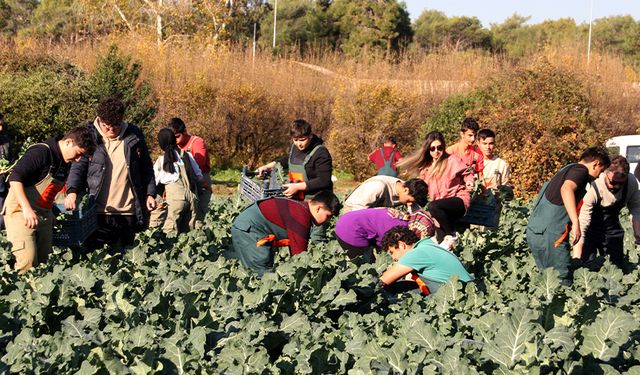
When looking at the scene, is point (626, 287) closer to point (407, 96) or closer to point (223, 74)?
point (407, 96)

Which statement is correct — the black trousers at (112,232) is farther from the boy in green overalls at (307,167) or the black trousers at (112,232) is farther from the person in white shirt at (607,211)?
the person in white shirt at (607,211)

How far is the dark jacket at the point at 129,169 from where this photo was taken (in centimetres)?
752

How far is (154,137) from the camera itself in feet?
67.8

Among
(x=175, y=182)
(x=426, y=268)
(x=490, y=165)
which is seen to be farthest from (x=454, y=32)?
(x=426, y=268)

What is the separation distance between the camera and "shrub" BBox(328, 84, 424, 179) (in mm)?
21891

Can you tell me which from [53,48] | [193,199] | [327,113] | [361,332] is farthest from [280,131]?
[361,332]

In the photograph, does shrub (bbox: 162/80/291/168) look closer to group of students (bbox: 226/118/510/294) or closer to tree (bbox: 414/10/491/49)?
group of students (bbox: 226/118/510/294)

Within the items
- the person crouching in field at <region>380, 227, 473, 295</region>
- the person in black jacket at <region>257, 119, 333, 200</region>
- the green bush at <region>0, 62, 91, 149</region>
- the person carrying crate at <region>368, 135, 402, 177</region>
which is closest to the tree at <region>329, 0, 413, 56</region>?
the green bush at <region>0, 62, 91, 149</region>

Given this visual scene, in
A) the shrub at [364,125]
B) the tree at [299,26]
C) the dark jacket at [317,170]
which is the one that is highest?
the tree at [299,26]

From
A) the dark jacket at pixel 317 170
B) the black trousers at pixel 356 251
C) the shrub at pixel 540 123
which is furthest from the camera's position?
the shrub at pixel 540 123

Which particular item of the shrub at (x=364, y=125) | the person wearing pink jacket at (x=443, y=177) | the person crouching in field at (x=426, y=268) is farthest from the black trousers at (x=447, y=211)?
the shrub at (x=364, y=125)

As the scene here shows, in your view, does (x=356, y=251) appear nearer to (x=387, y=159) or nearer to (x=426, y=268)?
(x=426, y=268)

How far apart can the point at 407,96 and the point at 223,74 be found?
498cm

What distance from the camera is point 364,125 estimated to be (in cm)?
2197
